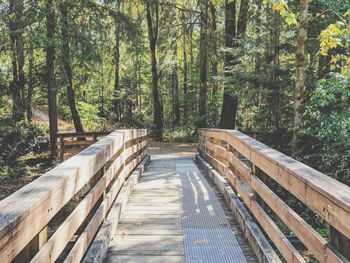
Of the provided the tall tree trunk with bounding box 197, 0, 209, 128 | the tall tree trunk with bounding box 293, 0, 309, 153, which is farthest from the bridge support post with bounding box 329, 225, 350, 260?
the tall tree trunk with bounding box 197, 0, 209, 128

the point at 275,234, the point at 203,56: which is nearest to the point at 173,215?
the point at 275,234

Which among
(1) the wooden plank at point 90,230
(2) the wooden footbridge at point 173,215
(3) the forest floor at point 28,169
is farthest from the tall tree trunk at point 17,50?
(1) the wooden plank at point 90,230

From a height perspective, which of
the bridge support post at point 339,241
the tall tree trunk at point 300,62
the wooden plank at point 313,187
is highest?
the tall tree trunk at point 300,62

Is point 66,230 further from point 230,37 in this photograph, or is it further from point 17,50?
point 230,37

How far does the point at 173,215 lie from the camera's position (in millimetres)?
5297

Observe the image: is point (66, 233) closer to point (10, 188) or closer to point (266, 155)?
point (266, 155)

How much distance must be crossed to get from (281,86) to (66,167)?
957cm

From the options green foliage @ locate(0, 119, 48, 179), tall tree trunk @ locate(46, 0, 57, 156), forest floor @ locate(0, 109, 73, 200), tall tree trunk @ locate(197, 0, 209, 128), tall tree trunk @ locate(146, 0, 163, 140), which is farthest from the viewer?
tall tree trunk @ locate(146, 0, 163, 140)

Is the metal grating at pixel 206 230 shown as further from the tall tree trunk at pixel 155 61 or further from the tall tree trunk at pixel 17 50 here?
the tall tree trunk at pixel 155 61

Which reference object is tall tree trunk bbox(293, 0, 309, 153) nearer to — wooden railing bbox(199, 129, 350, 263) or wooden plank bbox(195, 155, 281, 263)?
wooden plank bbox(195, 155, 281, 263)

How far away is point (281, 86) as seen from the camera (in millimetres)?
11742

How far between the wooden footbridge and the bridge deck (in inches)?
0.4

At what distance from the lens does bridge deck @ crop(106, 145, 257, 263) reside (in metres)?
3.90

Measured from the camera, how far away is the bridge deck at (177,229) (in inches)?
154
